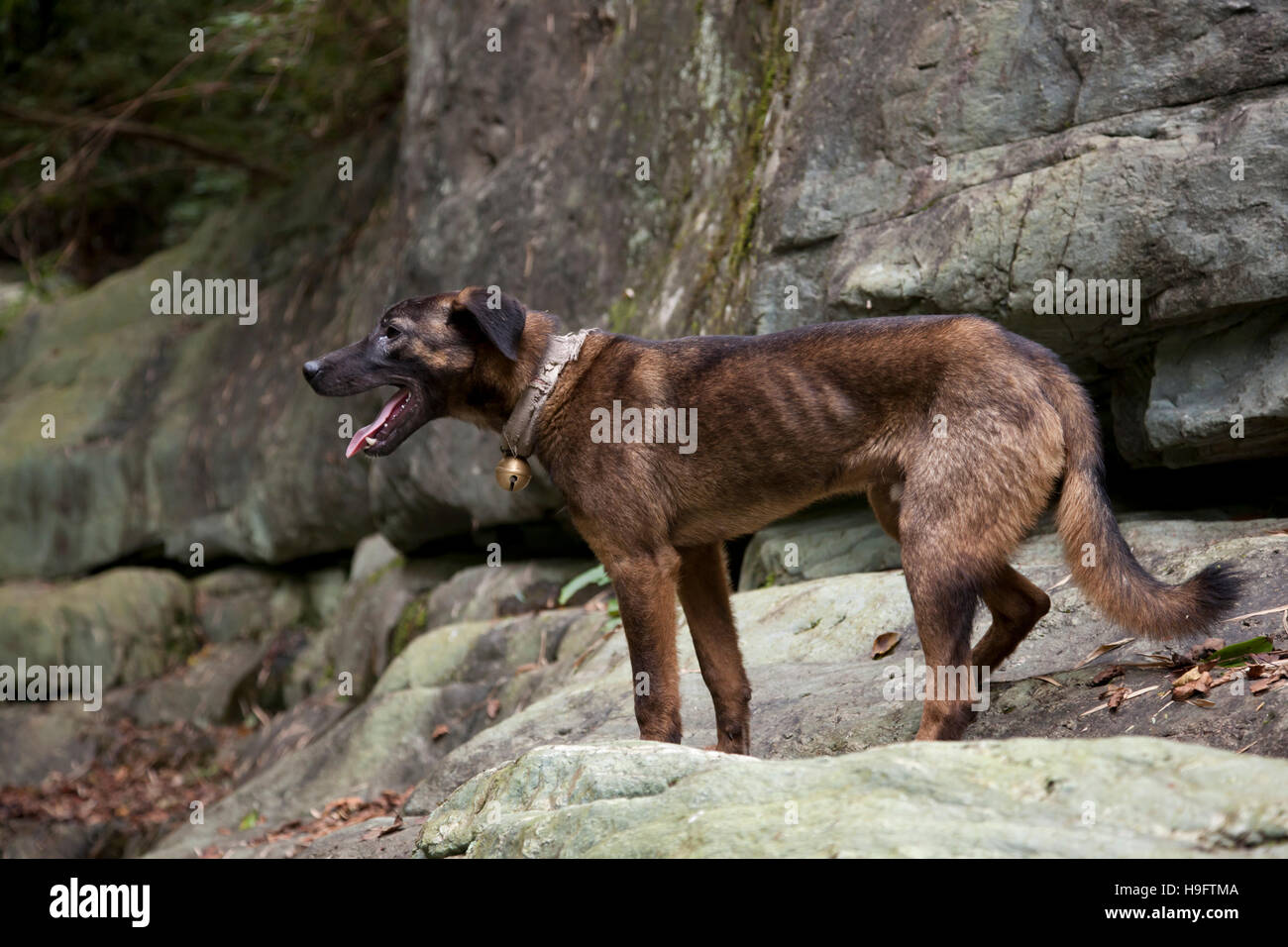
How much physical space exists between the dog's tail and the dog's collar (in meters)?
2.21

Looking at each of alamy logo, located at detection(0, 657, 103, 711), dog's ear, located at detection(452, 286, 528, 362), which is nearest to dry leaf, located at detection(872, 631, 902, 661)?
dog's ear, located at detection(452, 286, 528, 362)

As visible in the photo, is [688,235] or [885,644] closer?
[885,644]

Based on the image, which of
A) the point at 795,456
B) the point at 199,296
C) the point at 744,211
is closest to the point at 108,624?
the point at 199,296

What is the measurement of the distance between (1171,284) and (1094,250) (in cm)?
41

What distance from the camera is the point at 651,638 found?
559cm

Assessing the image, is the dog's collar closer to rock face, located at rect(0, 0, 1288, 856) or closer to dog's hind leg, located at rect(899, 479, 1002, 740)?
rock face, located at rect(0, 0, 1288, 856)

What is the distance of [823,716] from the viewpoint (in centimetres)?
581

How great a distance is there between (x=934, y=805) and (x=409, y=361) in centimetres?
356

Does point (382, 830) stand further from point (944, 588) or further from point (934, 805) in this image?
point (934, 805)

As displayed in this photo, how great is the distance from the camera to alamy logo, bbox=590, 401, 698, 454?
5719 mm

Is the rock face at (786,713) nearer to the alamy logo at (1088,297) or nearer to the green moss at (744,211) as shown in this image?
the alamy logo at (1088,297)

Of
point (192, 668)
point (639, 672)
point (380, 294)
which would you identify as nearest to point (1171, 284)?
point (639, 672)

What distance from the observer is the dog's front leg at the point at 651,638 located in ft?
18.3
